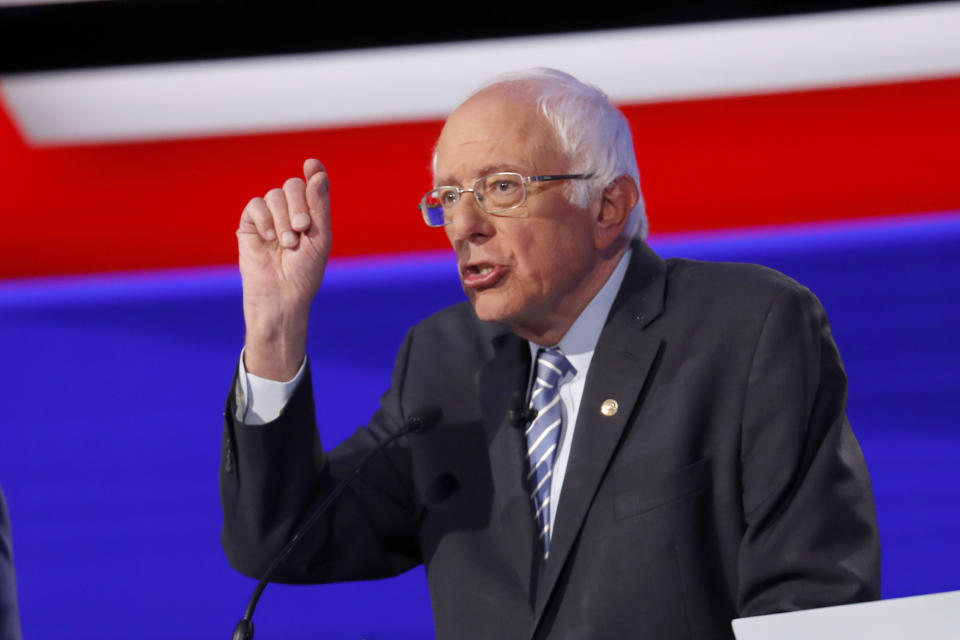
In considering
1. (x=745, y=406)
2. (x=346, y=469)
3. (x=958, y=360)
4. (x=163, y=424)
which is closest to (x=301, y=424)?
(x=346, y=469)

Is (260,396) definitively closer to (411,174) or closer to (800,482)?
(800,482)

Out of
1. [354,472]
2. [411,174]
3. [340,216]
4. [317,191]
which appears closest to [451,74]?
[411,174]

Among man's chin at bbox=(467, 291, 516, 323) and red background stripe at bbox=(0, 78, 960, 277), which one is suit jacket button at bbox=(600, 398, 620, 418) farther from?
red background stripe at bbox=(0, 78, 960, 277)

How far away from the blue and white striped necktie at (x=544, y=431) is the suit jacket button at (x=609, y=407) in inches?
3.7

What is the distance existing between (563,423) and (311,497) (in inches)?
15.0

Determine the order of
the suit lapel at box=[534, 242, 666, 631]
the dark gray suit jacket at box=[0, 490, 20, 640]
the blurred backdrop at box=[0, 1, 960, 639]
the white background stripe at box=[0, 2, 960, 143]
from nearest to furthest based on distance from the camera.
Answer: the dark gray suit jacket at box=[0, 490, 20, 640]
the suit lapel at box=[534, 242, 666, 631]
the blurred backdrop at box=[0, 1, 960, 639]
the white background stripe at box=[0, 2, 960, 143]

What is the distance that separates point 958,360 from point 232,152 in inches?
76.5

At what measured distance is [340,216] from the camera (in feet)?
10.2

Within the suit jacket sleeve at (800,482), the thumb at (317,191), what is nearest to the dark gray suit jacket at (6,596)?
the thumb at (317,191)

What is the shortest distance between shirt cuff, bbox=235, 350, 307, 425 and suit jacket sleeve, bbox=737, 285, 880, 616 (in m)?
0.63

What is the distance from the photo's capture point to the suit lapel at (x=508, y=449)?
1552mm

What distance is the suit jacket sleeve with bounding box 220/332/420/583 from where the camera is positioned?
5.25ft

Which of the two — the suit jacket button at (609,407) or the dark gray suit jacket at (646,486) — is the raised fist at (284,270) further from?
the suit jacket button at (609,407)

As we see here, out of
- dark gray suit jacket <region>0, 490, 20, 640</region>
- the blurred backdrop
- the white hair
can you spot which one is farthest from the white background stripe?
dark gray suit jacket <region>0, 490, 20, 640</region>
